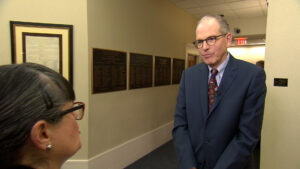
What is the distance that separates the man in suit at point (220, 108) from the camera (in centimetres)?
111

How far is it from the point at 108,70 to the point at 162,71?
1391mm

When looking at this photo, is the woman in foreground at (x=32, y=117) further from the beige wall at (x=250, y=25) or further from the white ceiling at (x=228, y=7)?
the beige wall at (x=250, y=25)

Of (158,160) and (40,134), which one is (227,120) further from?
(158,160)

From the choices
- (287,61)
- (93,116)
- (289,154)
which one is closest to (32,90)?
(93,116)

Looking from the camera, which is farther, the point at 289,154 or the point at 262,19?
the point at 262,19

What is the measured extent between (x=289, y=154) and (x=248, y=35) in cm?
371

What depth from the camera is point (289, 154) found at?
1870 mm

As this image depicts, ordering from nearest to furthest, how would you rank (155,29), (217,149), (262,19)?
(217,149), (155,29), (262,19)

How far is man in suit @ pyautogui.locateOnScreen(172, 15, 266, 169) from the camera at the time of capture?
43.7 inches

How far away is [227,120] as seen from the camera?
3.68 ft

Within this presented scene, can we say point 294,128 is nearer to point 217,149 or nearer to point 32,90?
point 217,149

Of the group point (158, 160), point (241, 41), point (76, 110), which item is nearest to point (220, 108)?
point (76, 110)

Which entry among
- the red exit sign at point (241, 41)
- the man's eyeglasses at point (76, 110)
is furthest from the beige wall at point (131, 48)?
the red exit sign at point (241, 41)

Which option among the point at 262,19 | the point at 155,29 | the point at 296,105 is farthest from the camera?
the point at 262,19
